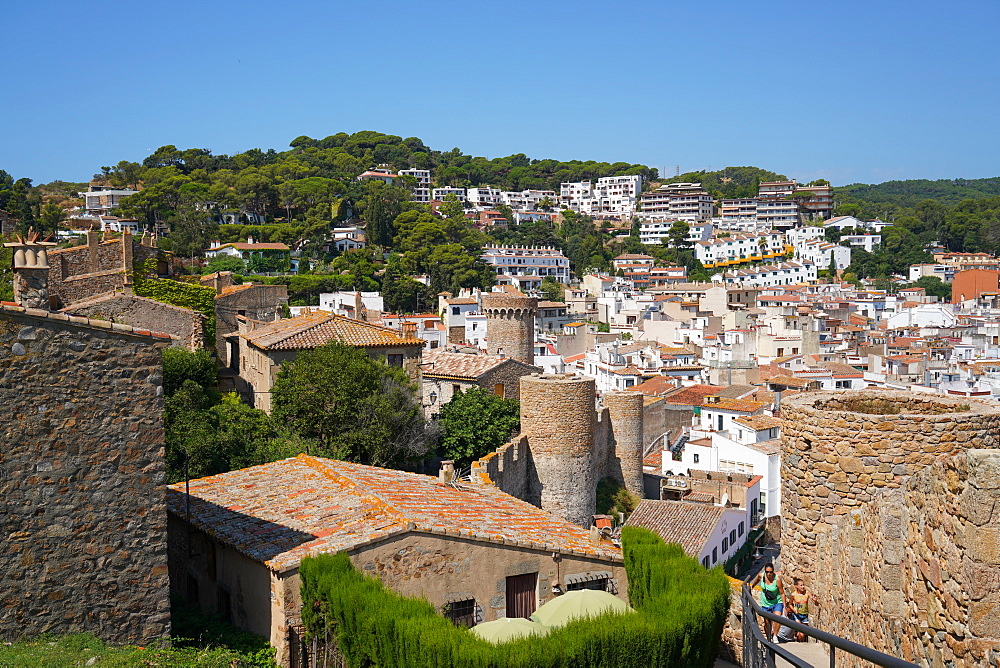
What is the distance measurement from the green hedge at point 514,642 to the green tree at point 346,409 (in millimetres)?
10817

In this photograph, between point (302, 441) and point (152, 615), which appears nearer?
point (152, 615)

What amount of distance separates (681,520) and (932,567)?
19.6 m

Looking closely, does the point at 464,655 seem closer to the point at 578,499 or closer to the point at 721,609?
the point at 721,609

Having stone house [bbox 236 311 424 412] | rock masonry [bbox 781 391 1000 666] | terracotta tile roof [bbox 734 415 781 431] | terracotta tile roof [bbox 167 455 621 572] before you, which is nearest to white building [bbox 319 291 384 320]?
terracotta tile roof [bbox 734 415 781 431]

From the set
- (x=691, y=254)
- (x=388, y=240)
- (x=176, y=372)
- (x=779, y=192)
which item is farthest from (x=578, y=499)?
(x=779, y=192)

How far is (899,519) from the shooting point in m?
5.70

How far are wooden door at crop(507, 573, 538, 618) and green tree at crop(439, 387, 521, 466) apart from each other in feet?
43.3

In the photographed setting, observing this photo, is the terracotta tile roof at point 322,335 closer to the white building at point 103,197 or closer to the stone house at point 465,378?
the stone house at point 465,378

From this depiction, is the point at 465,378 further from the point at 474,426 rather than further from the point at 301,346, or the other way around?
the point at 301,346

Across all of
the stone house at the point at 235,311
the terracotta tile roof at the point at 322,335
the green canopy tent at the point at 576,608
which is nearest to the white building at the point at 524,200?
the stone house at the point at 235,311

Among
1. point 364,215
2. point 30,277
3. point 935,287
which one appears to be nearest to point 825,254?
point 935,287

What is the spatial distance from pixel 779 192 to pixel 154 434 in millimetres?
163297

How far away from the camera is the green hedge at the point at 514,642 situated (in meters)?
7.70

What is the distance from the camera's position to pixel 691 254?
129 meters
